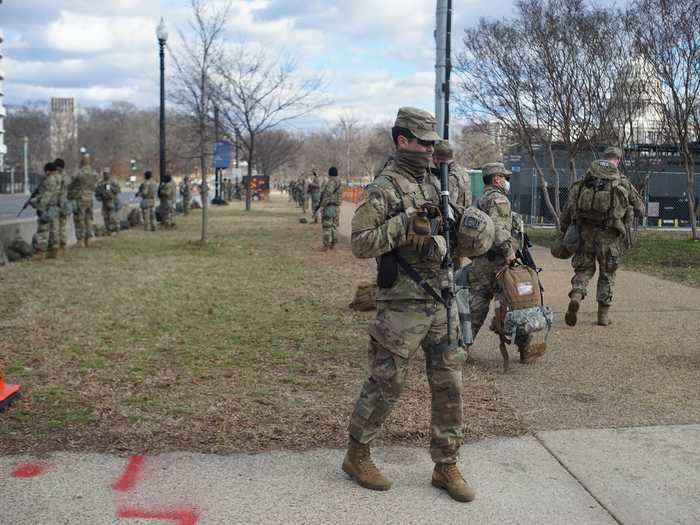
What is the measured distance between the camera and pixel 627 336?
25.3 ft

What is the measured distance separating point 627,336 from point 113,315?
537 cm

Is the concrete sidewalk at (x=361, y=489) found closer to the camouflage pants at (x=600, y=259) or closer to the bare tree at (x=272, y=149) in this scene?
the camouflage pants at (x=600, y=259)

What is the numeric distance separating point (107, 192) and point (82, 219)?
3.09m

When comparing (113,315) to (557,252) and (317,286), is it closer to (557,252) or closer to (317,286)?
(317,286)

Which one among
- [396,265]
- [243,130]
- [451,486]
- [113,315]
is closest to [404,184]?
[396,265]

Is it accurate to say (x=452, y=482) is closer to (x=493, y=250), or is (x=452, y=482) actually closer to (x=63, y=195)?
(x=493, y=250)

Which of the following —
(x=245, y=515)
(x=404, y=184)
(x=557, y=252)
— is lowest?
(x=245, y=515)

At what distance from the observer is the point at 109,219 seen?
19969 mm

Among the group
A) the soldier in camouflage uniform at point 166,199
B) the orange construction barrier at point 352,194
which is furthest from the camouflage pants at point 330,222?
the orange construction barrier at point 352,194

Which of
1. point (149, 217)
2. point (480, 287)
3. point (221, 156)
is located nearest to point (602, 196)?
point (480, 287)

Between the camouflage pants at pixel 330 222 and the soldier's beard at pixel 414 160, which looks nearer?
the soldier's beard at pixel 414 160

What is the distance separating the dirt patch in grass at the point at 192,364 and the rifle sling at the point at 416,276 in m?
1.15

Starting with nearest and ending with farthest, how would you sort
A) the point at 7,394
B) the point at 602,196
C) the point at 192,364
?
the point at 7,394 → the point at 192,364 → the point at 602,196

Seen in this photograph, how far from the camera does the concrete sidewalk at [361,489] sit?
3668mm
